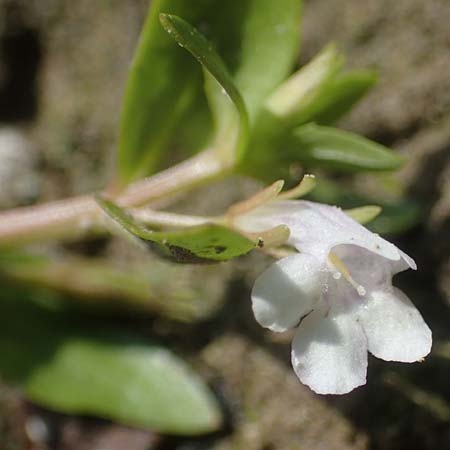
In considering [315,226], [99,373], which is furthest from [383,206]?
[99,373]

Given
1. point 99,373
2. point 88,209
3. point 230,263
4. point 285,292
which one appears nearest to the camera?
point 285,292

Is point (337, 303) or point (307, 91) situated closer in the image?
point (337, 303)

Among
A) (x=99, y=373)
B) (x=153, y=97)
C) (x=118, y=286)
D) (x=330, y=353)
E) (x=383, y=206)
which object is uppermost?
(x=153, y=97)

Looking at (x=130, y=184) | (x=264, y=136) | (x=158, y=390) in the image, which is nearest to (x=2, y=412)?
(x=158, y=390)

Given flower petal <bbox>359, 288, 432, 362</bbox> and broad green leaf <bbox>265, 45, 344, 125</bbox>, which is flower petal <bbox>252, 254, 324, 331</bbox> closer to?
flower petal <bbox>359, 288, 432, 362</bbox>

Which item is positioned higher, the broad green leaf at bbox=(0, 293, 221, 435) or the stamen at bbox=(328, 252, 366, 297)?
the stamen at bbox=(328, 252, 366, 297)

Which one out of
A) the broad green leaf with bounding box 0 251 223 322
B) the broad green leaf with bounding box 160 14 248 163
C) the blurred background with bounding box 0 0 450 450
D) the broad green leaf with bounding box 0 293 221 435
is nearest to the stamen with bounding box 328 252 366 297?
the broad green leaf with bounding box 160 14 248 163

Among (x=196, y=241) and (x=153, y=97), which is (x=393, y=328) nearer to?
(x=196, y=241)
